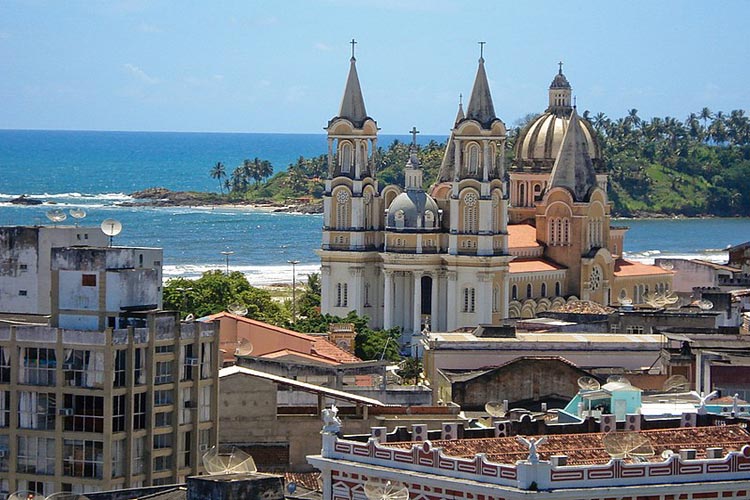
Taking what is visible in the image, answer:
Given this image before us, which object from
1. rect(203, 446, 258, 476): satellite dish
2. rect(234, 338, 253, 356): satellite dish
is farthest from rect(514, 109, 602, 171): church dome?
rect(203, 446, 258, 476): satellite dish

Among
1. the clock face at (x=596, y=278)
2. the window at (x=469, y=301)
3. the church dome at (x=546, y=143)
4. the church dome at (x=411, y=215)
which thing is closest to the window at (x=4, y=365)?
the church dome at (x=411, y=215)

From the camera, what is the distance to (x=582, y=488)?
30.8 metres

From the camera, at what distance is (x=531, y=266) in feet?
332

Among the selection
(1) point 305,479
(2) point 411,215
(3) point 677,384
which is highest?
(2) point 411,215

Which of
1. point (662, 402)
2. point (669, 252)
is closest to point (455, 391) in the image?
point (662, 402)

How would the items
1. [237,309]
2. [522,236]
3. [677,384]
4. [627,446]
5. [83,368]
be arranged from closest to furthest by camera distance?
[627,446]
[83,368]
[677,384]
[237,309]
[522,236]

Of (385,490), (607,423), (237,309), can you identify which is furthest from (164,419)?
(237,309)

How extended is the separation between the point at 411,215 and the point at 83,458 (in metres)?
58.0

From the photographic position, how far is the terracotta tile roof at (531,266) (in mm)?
99975

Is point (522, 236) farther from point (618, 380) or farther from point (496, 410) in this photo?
point (496, 410)

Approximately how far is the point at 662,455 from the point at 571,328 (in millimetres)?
42002

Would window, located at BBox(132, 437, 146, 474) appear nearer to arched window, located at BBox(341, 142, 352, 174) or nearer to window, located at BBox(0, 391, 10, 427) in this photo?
window, located at BBox(0, 391, 10, 427)

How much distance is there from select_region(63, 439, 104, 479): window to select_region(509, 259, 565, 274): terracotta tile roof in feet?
204

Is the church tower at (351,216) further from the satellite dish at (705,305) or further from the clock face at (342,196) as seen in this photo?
the satellite dish at (705,305)
